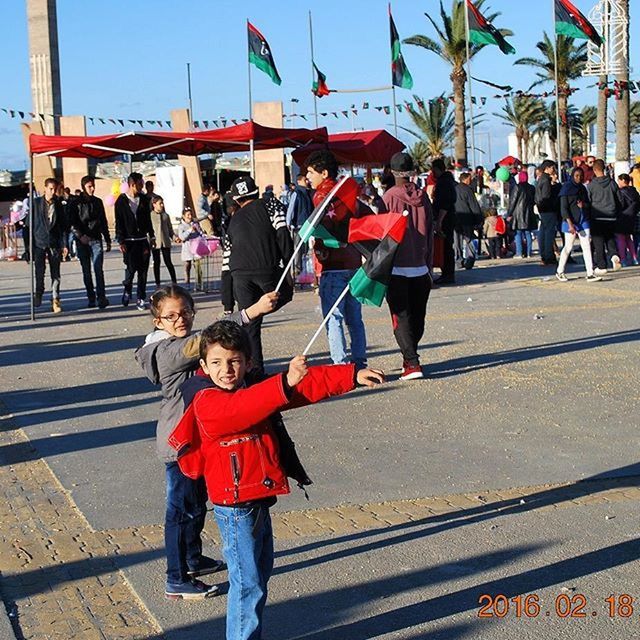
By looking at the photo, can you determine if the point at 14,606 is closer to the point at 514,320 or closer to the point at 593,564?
the point at 593,564

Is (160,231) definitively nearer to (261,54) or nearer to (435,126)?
(261,54)

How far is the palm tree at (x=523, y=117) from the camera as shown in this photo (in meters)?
67.4

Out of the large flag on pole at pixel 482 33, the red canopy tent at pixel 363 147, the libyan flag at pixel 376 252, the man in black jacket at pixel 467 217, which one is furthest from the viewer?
the large flag on pole at pixel 482 33

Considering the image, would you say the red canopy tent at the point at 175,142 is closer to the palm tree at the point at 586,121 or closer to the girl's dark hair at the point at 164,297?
the girl's dark hair at the point at 164,297

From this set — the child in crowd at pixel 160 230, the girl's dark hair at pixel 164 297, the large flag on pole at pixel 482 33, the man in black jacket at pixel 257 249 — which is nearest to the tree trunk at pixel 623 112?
the large flag on pole at pixel 482 33

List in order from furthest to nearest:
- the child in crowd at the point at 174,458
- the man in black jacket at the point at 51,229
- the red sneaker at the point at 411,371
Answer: the man in black jacket at the point at 51,229
the red sneaker at the point at 411,371
the child in crowd at the point at 174,458

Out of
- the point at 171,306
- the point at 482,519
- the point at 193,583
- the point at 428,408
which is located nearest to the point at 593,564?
the point at 482,519

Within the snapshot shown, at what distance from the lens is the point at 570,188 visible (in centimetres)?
1759

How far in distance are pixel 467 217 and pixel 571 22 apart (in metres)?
9.07

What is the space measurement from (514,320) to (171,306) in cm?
915

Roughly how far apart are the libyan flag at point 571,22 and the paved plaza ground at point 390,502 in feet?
53.9

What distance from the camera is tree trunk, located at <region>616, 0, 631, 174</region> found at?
2898 cm

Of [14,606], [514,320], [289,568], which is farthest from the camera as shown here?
[514,320]

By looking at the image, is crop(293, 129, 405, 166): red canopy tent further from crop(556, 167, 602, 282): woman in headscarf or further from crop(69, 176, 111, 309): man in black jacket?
crop(69, 176, 111, 309): man in black jacket
